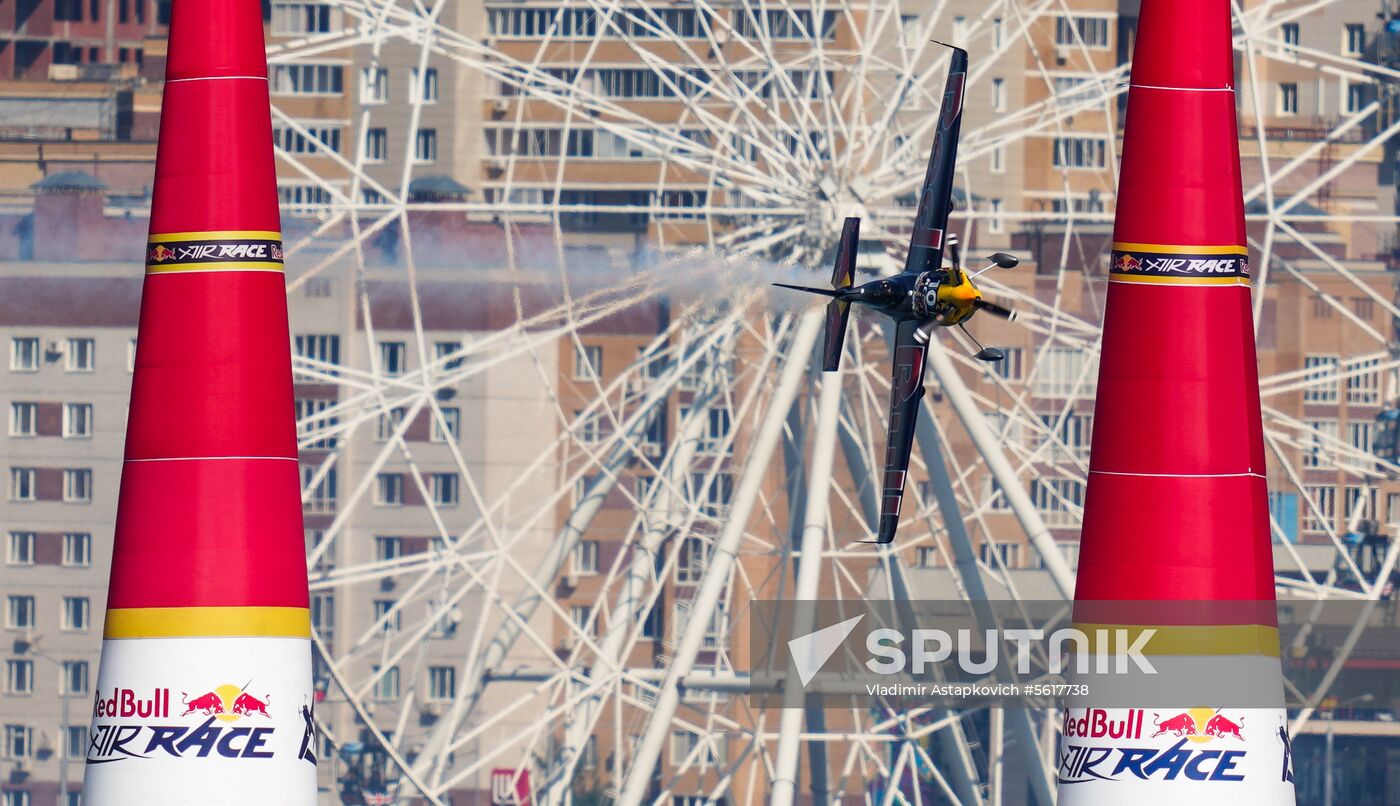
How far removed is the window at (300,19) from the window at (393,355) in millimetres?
11881

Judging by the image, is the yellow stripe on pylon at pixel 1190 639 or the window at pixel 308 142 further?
the window at pixel 308 142

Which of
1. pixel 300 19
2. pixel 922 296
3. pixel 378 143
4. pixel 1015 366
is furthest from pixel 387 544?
pixel 922 296

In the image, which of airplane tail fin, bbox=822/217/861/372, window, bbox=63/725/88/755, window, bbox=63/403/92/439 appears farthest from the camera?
window, bbox=63/403/92/439

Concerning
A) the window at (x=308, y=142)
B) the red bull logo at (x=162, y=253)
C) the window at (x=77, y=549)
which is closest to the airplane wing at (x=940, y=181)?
the red bull logo at (x=162, y=253)

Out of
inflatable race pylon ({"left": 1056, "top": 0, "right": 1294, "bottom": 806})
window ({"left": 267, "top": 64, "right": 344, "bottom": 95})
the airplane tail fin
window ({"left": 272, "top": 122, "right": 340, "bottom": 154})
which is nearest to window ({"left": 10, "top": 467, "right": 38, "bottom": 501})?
window ({"left": 272, "top": 122, "right": 340, "bottom": 154})

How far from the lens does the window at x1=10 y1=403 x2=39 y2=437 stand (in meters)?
116

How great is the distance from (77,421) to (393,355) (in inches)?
499

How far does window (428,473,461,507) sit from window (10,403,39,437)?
15833 millimetres

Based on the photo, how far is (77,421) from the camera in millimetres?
115438

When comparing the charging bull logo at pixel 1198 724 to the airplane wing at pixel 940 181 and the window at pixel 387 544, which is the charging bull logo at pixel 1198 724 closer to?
the airplane wing at pixel 940 181

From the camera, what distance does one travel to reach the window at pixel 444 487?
4397 inches

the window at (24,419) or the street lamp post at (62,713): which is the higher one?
the window at (24,419)

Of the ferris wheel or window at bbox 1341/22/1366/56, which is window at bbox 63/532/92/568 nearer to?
the ferris wheel

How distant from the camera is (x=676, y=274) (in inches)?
1925
